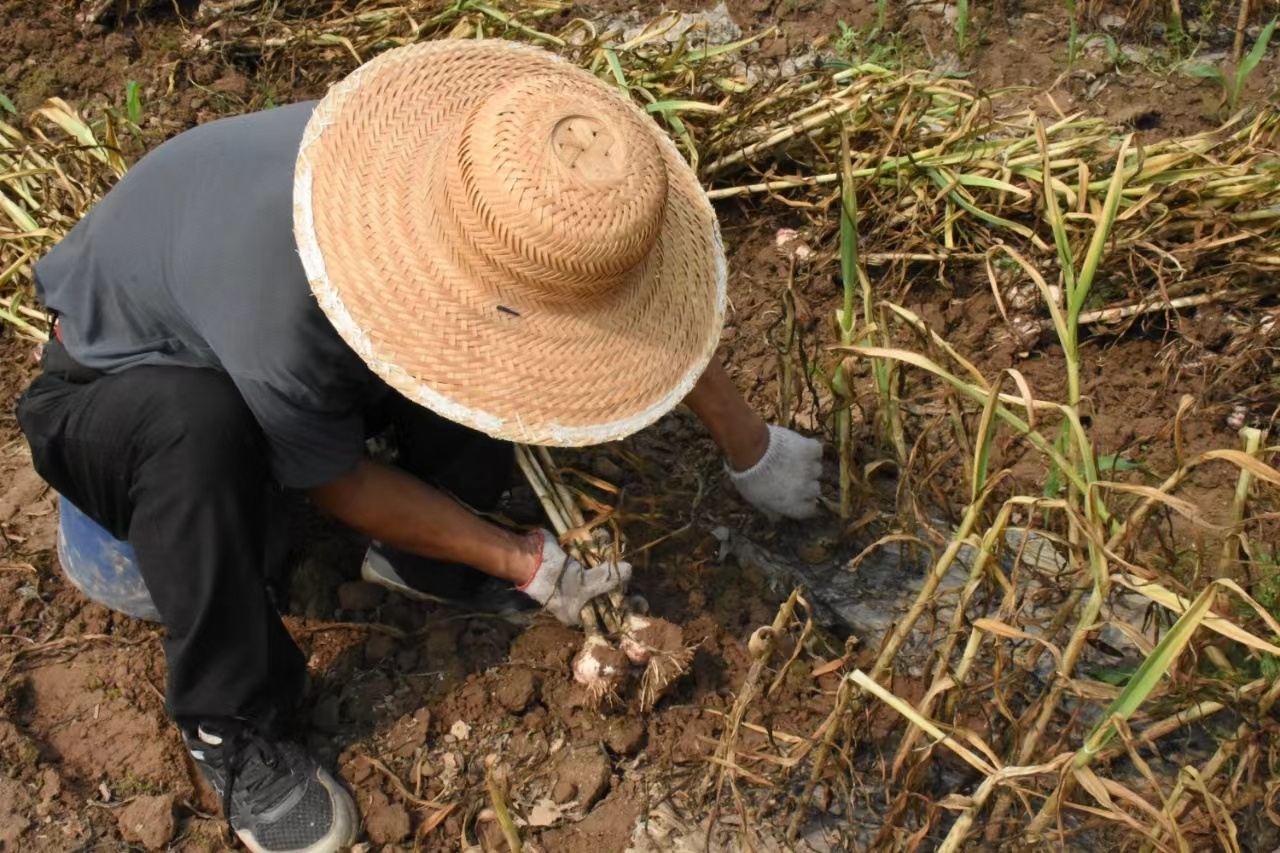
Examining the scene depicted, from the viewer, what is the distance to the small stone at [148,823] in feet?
6.00

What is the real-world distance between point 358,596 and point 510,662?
292mm

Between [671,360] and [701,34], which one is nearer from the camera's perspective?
[671,360]

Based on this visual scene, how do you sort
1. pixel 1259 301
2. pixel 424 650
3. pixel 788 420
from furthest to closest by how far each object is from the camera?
1. pixel 1259 301
2. pixel 788 420
3. pixel 424 650

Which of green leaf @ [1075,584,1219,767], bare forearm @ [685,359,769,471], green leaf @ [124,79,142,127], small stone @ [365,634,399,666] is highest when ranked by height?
green leaf @ [1075,584,1219,767]

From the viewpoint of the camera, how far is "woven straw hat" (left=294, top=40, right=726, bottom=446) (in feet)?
4.53

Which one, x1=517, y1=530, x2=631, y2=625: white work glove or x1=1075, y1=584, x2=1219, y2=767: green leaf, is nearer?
x1=1075, y1=584, x2=1219, y2=767: green leaf

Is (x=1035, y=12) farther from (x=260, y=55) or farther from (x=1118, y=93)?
(x=260, y=55)

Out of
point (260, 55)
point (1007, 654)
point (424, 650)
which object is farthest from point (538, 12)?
point (1007, 654)

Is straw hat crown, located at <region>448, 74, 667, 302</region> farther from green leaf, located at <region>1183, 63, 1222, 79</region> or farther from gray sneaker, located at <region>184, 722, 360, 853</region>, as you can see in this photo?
green leaf, located at <region>1183, 63, 1222, 79</region>

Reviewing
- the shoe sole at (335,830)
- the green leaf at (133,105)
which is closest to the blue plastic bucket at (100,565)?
the shoe sole at (335,830)

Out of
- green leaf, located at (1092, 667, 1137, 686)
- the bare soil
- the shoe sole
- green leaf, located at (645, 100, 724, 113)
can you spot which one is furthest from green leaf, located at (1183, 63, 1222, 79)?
the shoe sole

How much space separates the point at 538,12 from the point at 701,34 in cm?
42

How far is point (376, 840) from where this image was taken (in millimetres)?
1845

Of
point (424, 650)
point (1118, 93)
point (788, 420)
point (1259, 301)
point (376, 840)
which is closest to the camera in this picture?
point (376, 840)
